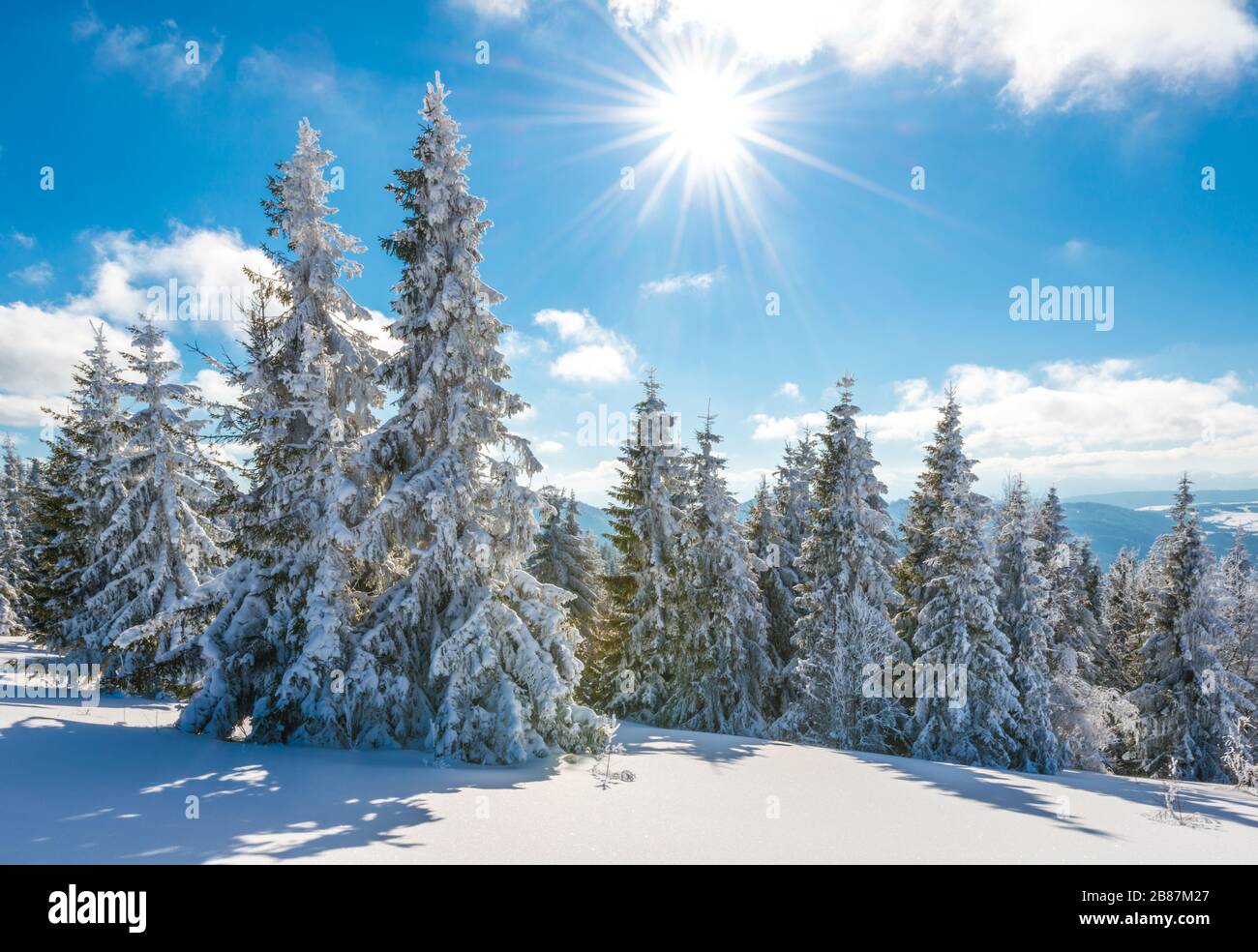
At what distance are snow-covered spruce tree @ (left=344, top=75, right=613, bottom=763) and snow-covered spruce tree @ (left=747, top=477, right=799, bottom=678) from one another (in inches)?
670

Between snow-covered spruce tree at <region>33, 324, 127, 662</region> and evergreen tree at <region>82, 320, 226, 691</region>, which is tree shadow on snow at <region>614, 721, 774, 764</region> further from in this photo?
snow-covered spruce tree at <region>33, 324, 127, 662</region>

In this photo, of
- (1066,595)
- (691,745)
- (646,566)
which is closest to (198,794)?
(691,745)

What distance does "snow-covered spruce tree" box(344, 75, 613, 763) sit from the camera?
1191 centimetres

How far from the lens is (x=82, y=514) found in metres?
22.7

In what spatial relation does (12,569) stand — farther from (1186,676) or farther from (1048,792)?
(1186,676)

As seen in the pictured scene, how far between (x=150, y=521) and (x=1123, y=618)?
199 ft

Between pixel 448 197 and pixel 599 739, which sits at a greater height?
pixel 448 197

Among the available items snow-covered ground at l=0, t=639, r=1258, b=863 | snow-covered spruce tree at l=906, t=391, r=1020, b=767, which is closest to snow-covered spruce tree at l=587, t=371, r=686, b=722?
snow-covered spruce tree at l=906, t=391, r=1020, b=767
